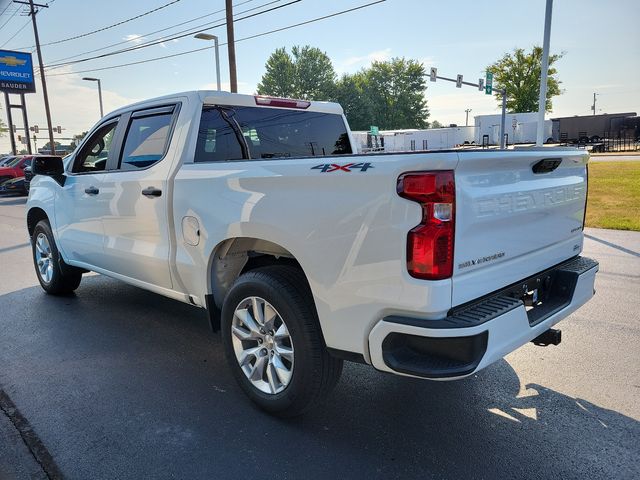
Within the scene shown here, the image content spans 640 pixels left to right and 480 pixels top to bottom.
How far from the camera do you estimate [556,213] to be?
306 centimetres

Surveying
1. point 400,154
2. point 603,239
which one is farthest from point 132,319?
point 603,239

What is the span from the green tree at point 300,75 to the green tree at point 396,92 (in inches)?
342

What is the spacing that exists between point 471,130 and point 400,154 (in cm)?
6196

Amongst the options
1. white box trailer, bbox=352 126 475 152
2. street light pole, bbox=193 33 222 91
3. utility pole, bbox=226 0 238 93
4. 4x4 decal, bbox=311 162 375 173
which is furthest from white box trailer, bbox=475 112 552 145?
4x4 decal, bbox=311 162 375 173

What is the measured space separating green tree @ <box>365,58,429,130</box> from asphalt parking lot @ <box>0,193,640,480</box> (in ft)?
280

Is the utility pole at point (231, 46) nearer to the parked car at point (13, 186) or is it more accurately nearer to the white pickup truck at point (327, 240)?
the parked car at point (13, 186)

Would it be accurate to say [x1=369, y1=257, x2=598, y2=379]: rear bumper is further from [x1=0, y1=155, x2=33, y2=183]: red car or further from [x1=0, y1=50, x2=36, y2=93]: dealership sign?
[x1=0, y1=50, x2=36, y2=93]: dealership sign

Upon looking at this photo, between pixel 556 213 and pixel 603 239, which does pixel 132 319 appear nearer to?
pixel 556 213

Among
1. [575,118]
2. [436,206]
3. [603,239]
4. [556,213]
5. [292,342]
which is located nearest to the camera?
[436,206]

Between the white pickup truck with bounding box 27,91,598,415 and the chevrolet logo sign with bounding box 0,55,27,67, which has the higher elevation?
the chevrolet logo sign with bounding box 0,55,27,67

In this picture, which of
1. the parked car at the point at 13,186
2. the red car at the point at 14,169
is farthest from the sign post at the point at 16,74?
the parked car at the point at 13,186

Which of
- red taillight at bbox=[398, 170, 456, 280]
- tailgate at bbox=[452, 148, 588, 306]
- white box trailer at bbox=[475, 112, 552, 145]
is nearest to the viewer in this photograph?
red taillight at bbox=[398, 170, 456, 280]

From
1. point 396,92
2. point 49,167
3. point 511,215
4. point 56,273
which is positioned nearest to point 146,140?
point 49,167

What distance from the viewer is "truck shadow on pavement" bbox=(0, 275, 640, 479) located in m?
2.57
